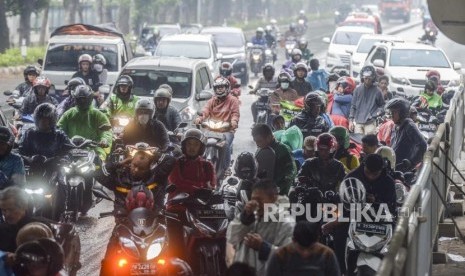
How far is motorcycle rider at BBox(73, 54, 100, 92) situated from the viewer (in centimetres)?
2270

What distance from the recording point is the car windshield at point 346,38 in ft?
142

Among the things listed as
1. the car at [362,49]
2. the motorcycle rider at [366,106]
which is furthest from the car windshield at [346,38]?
the motorcycle rider at [366,106]

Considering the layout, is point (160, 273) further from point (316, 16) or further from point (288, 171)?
point (316, 16)

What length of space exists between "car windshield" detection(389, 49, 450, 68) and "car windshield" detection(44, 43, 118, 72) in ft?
21.6

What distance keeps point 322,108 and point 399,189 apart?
4757 mm

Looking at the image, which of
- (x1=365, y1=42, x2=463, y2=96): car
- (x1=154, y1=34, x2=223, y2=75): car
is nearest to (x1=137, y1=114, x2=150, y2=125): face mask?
(x1=365, y1=42, x2=463, y2=96): car

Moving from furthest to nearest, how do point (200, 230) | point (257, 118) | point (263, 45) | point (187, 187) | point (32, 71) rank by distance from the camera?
point (263, 45)
point (257, 118)
point (32, 71)
point (187, 187)
point (200, 230)

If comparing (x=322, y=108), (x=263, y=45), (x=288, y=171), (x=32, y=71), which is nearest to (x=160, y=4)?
(x=263, y=45)

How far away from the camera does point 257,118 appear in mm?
22422

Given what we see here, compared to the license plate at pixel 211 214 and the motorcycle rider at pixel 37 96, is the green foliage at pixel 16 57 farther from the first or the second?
the license plate at pixel 211 214

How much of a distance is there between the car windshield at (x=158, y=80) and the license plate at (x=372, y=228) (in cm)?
1106

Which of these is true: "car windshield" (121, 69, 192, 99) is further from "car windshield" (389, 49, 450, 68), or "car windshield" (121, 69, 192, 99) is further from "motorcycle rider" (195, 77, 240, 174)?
"car windshield" (389, 49, 450, 68)

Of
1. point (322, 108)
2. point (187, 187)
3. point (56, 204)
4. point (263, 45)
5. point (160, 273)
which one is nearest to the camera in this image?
point (160, 273)

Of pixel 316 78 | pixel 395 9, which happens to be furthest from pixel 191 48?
pixel 395 9
